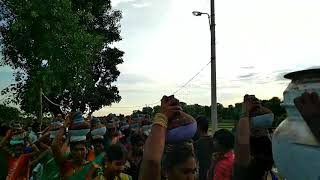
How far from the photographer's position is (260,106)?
2.67 metres

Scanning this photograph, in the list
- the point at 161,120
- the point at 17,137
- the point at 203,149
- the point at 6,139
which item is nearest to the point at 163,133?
the point at 161,120

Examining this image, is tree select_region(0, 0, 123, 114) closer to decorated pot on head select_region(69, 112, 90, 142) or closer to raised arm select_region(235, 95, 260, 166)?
decorated pot on head select_region(69, 112, 90, 142)

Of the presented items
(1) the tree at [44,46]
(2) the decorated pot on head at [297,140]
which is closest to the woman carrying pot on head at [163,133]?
(2) the decorated pot on head at [297,140]

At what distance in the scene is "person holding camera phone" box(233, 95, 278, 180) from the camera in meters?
2.67

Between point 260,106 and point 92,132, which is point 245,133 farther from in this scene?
point 92,132

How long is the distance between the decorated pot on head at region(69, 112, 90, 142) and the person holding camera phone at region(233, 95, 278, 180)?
9.32ft

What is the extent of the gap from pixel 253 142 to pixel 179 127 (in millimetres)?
820

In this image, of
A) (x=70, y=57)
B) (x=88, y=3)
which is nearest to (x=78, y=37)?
(x=70, y=57)

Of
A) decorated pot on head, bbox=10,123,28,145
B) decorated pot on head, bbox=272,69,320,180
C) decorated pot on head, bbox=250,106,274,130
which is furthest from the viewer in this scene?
decorated pot on head, bbox=10,123,28,145

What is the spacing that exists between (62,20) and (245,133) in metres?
18.9

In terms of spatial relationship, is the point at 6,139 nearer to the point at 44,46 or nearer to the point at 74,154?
the point at 74,154

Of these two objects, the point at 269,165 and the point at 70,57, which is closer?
Result: the point at 269,165

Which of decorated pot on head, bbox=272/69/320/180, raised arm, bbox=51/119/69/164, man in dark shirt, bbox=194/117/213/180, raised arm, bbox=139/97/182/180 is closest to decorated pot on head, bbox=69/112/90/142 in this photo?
raised arm, bbox=51/119/69/164

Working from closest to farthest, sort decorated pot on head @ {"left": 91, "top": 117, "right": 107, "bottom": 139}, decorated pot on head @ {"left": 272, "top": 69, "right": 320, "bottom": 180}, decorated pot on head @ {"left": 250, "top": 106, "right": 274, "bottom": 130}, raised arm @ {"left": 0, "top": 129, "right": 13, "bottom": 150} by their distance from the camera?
1. decorated pot on head @ {"left": 272, "top": 69, "right": 320, "bottom": 180}
2. decorated pot on head @ {"left": 250, "top": 106, "right": 274, "bottom": 130}
3. decorated pot on head @ {"left": 91, "top": 117, "right": 107, "bottom": 139}
4. raised arm @ {"left": 0, "top": 129, "right": 13, "bottom": 150}
